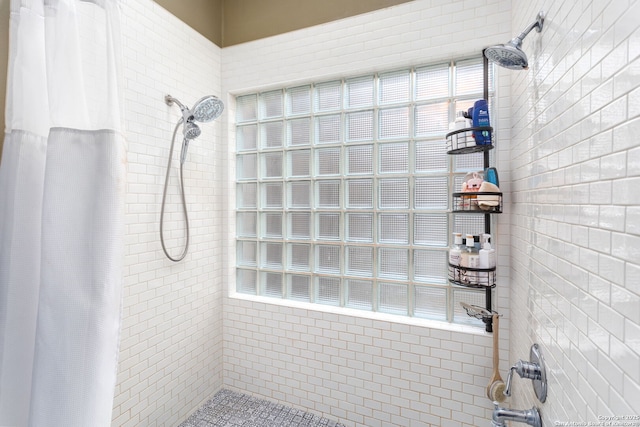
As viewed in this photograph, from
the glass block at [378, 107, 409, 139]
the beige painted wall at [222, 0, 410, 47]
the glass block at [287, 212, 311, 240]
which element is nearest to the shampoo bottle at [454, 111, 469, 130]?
the glass block at [378, 107, 409, 139]

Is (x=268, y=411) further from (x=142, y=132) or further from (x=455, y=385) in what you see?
(x=142, y=132)

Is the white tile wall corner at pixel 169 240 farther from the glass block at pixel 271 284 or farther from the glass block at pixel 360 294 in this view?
the glass block at pixel 360 294

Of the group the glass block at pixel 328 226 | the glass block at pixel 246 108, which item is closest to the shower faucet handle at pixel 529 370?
the glass block at pixel 328 226

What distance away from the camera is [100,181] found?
30.1 inches

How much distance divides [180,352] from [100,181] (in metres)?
1.36

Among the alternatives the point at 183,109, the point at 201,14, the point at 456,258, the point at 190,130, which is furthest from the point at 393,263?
the point at 201,14

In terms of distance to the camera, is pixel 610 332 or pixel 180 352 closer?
pixel 610 332

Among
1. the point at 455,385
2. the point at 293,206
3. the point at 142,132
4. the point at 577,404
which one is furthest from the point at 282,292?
the point at 577,404

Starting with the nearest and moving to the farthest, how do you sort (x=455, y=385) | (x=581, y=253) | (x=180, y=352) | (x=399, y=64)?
(x=581, y=253) < (x=455, y=385) < (x=399, y=64) < (x=180, y=352)

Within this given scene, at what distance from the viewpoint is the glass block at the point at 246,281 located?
202 cm

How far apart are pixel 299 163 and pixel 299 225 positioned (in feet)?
1.36

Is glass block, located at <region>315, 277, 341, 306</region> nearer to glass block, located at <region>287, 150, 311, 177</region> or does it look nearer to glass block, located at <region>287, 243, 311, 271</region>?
glass block, located at <region>287, 243, 311, 271</region>

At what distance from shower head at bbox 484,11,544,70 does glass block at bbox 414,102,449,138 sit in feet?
1.79

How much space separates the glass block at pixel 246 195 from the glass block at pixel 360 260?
2.52ft
